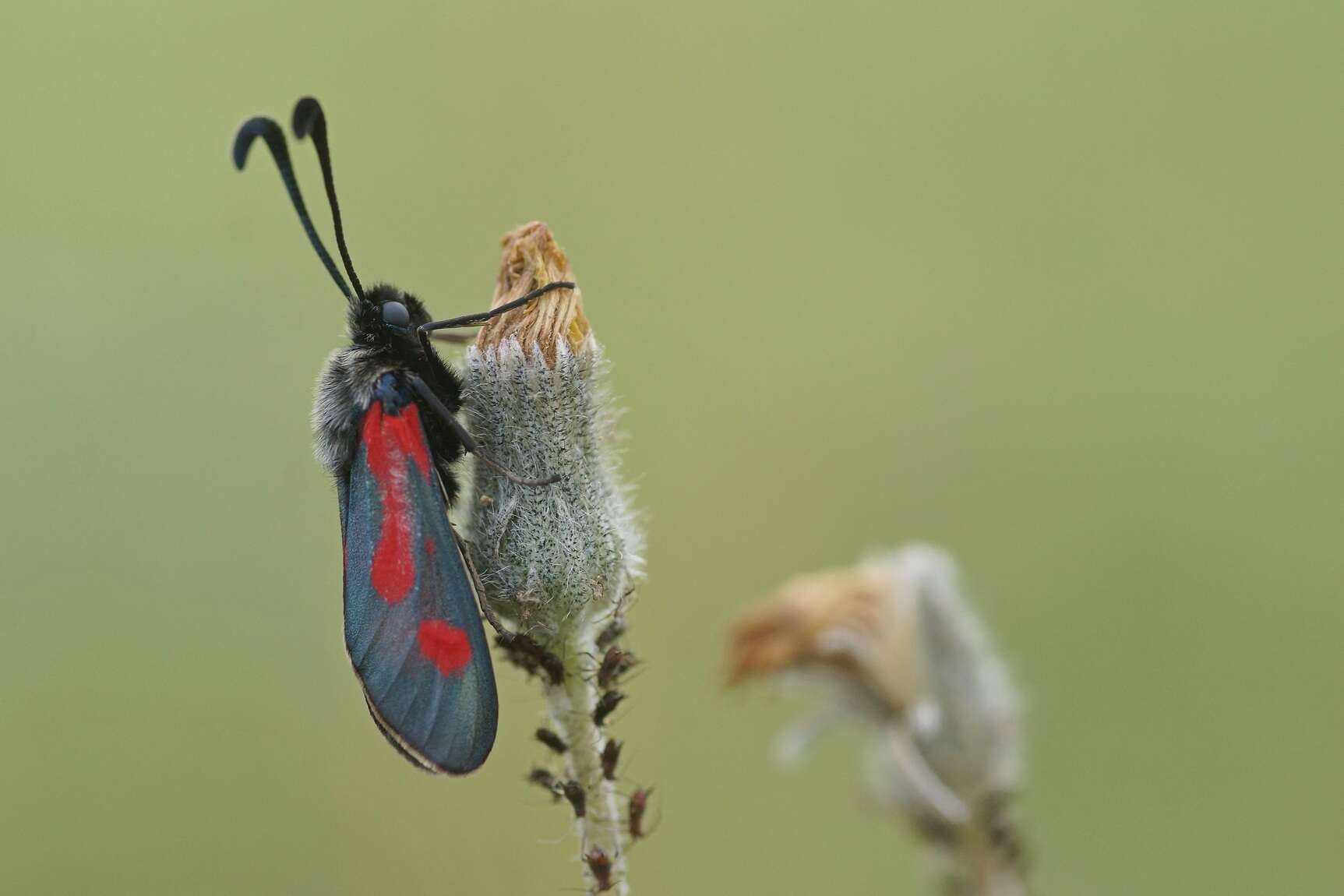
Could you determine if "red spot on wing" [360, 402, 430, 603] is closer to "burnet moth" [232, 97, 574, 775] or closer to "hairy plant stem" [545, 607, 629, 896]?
"burnet moth" [232, 97, 574, 775]

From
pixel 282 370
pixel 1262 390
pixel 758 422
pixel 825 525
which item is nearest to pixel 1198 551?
pixel 1262 390

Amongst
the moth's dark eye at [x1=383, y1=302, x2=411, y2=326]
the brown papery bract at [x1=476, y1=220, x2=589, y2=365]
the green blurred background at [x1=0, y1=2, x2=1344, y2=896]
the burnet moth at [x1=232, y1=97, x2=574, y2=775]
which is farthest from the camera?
the green blurred background at [x1=0, y1=2, x2=1344, y2=896]

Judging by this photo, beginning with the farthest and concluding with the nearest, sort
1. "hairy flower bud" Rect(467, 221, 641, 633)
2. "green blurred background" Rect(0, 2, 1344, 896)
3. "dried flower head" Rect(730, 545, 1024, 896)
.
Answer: "green blurred background" Rect(0, 2, 1344, 896), "dried flower head" Rect(730, 545, 1024, 896), "hairy flower bud" Rect(467, 221, 641, 633)

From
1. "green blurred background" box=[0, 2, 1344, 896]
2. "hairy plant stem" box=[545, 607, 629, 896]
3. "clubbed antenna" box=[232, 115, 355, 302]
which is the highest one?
"green blurred background" box=[0, 2, 1344, 896]

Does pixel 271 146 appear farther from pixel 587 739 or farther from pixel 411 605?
pixel 587 739

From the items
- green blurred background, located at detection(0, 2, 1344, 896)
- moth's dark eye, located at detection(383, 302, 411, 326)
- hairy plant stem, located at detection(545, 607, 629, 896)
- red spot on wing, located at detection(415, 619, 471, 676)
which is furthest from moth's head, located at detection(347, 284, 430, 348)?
green blurred background, located at detection(0, 2, 1344, 896)

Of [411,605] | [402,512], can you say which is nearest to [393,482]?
[402,512]

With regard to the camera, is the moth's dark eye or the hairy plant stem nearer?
the hairy plant stem
